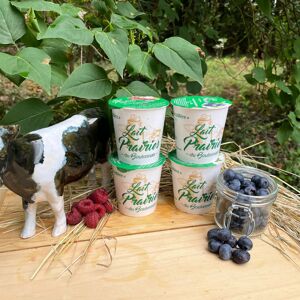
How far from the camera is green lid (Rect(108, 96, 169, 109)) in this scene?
669 millimetres

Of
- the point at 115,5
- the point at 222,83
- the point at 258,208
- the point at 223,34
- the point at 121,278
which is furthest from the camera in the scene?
the point at 222,83

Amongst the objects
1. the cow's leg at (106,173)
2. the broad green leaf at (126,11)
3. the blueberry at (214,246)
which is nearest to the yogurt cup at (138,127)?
the cow's leg at (106,173)

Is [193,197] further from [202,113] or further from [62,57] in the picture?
[62,57]

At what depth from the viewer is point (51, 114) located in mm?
779

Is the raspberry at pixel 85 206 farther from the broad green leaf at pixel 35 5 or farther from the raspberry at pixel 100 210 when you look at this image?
the broad green leaf at pixel 35 5

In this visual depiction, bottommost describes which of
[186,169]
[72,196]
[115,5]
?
[72,196]

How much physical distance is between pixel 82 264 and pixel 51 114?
0.35 m

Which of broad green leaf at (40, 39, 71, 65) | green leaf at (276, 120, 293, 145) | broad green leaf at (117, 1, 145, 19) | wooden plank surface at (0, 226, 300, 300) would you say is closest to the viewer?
wooden plank surface at (0, 226, 300, 300)

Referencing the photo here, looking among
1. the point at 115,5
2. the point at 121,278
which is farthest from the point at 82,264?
the point at 115,5

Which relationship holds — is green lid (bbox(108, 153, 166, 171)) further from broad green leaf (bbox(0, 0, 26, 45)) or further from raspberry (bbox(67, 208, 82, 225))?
broad green leaf (bbox(0, 0, 26, 45))

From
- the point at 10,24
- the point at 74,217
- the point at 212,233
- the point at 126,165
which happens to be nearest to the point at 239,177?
the point at 212,233

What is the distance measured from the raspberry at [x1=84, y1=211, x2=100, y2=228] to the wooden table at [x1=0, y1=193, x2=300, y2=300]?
18 millimetres

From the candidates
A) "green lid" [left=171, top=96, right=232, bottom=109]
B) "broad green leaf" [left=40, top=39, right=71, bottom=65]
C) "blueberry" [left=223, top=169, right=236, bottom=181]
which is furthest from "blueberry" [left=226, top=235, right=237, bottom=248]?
"broad green leaf" [left=40, top=39, right=71, bottom=65]

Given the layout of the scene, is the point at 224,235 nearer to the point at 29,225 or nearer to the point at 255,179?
the point at 255,179
